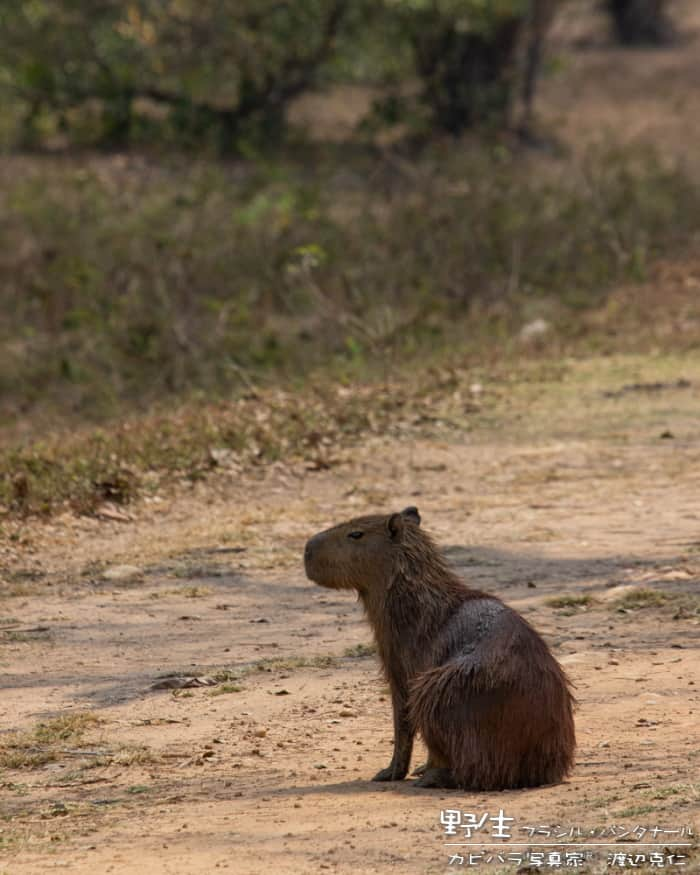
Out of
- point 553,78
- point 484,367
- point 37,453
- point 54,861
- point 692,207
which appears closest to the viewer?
point 54,861

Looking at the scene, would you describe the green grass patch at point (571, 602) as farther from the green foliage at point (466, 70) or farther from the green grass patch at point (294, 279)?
the green foliage at point (466, 70)

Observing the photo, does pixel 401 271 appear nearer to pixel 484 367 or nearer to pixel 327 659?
pixel 484 367

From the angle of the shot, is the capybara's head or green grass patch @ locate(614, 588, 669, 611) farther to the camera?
green grass patch @ locate(614, 588, 669, 611)

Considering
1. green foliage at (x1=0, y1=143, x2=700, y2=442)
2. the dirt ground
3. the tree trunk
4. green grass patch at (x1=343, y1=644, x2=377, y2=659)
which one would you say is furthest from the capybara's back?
the tree trunk

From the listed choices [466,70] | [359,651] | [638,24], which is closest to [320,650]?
[359,651]

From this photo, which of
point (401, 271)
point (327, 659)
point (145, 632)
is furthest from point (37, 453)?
point (401, 271)

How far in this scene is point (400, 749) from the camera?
204 inches

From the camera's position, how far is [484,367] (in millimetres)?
13570

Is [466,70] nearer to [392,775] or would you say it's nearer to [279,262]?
[279,262]

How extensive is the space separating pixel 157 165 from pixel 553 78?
871 centimetres

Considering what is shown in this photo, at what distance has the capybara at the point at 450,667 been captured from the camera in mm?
4906

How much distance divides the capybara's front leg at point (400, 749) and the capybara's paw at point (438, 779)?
91 mm

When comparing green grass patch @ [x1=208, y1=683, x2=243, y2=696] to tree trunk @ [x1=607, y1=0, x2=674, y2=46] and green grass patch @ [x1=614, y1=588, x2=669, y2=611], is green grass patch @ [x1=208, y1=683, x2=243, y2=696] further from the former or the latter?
tree trunk @ [x1=607, y1=0, x2=674, y2=46]

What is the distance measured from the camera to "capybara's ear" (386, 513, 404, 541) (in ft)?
17.9
